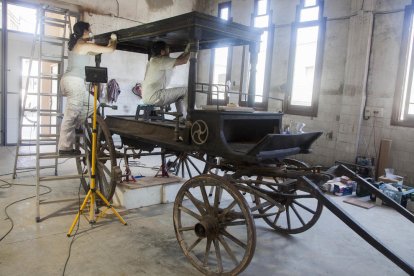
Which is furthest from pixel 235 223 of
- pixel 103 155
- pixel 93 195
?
pixel 103 155

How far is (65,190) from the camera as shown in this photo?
15.8ft

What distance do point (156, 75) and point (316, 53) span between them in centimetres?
429

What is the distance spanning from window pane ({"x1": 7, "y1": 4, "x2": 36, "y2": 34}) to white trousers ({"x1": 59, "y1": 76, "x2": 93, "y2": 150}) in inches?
184

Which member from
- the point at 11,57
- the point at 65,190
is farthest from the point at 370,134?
the point at 11,57

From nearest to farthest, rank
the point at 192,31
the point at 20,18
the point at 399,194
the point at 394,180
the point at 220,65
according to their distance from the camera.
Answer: the point at 192,31 → the point at 399,194 → the point at 394,180 → the point at 20,18 → the point at 220,65

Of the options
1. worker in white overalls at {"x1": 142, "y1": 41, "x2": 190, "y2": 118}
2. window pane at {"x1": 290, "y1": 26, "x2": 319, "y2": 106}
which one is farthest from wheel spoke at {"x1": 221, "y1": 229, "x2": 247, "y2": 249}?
window pane at {"x1": 290, "y1": 26, "x2": 319, "y2": 106}

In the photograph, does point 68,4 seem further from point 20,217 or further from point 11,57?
point 20,217

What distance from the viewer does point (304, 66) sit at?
7418 millimetres

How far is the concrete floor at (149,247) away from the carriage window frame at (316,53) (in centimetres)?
347

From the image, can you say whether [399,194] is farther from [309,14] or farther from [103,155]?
[309,14]

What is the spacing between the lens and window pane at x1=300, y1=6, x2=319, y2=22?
23.5 feet

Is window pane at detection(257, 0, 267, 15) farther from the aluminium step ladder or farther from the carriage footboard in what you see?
the carriage footboard

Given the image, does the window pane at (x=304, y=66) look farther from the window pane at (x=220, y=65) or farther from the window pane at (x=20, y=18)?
the window pane at (x=20, y=18)

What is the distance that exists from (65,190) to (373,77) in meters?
5.68
